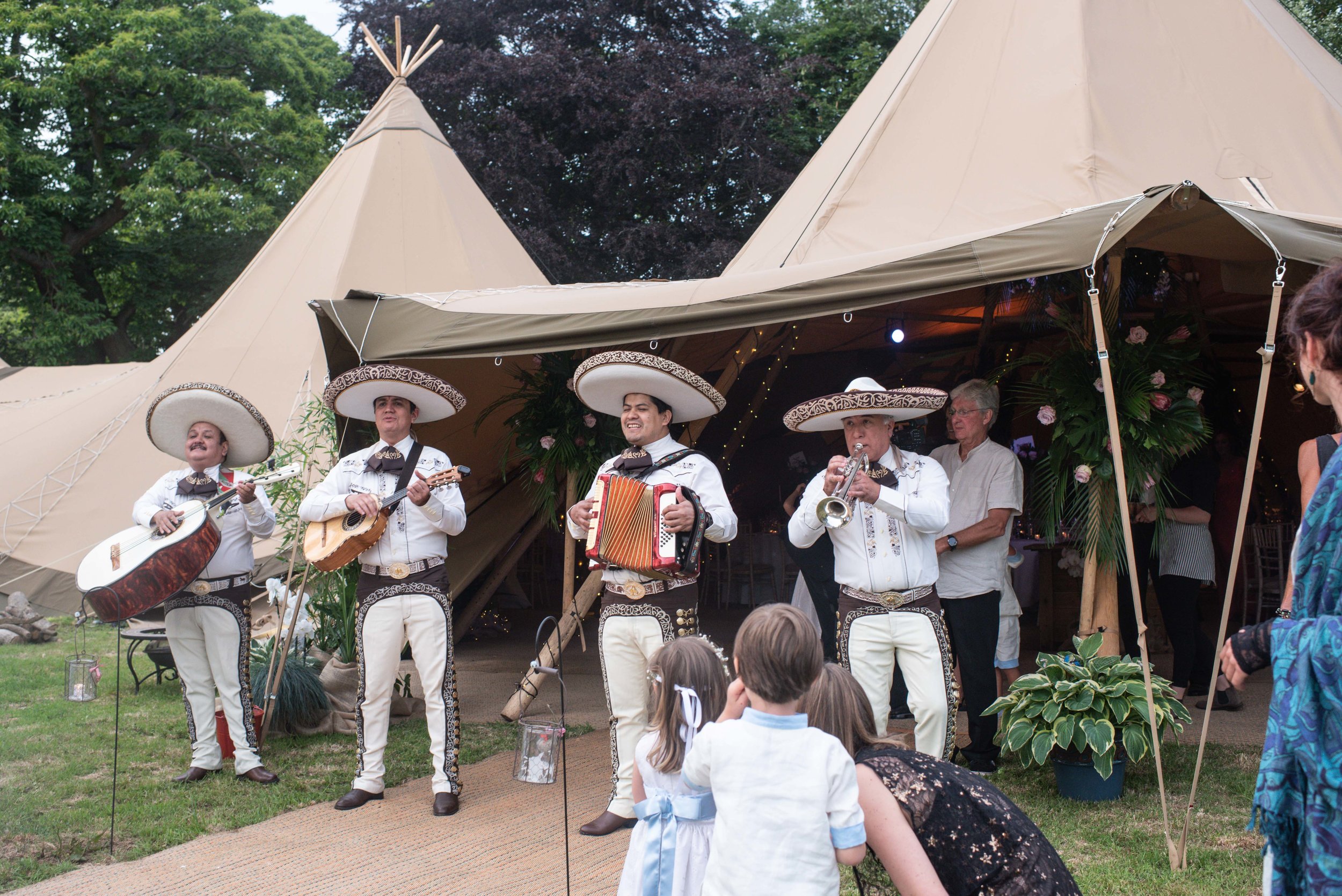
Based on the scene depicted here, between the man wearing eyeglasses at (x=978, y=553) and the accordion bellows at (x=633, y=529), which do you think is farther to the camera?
the man wearing eyeglasses at (x=978, y=553)

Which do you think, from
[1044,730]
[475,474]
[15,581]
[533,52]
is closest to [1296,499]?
[1044,730]

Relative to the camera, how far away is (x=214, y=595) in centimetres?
504

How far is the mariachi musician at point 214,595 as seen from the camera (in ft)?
16.4

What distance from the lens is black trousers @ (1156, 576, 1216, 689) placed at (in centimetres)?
564

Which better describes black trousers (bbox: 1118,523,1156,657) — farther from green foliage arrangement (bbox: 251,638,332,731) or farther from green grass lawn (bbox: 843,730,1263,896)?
green foliage arrangement (bbox: 251,638,332,731)

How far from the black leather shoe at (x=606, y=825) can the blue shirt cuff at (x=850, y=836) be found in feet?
7.41

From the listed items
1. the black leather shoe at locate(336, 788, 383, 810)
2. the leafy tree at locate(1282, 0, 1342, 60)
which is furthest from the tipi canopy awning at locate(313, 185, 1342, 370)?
the leafy tree at locate(1282, 0, 1342, 60)

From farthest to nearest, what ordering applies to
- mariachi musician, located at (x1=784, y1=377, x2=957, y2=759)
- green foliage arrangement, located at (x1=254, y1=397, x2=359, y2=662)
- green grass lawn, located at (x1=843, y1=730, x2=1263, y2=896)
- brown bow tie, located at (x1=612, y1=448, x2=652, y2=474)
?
green foliage arrangement, located at (x1=254, y1=397, x2=359, y2=662), brown bow tie, located at (x1=612, y1=448, x2=652, y2=474), mariachi musician, located at (x1=784, y1=377, x2=957, y2=759), green grass lawn, located at (x1=843, y1=730, x2=1263, y2=896)

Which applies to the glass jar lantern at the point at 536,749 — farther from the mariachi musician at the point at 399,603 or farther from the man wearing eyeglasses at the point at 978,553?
the man wearing eyeglasses at the point at 978,553

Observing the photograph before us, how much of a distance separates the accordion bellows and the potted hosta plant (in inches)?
61.7

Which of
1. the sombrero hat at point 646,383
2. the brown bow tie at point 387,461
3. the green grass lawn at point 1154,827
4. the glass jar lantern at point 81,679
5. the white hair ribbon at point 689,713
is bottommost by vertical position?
the green grass lawn at point 1154,827

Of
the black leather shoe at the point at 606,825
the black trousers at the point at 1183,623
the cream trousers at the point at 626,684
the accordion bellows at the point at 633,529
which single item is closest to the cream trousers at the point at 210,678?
the black leather shoe at the point at 606,825

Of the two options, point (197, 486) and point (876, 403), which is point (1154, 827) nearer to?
point (876, 403)

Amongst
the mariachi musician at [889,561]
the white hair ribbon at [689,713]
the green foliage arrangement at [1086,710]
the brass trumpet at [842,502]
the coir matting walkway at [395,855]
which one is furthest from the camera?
the green foliage arrangement at [1086,710]
